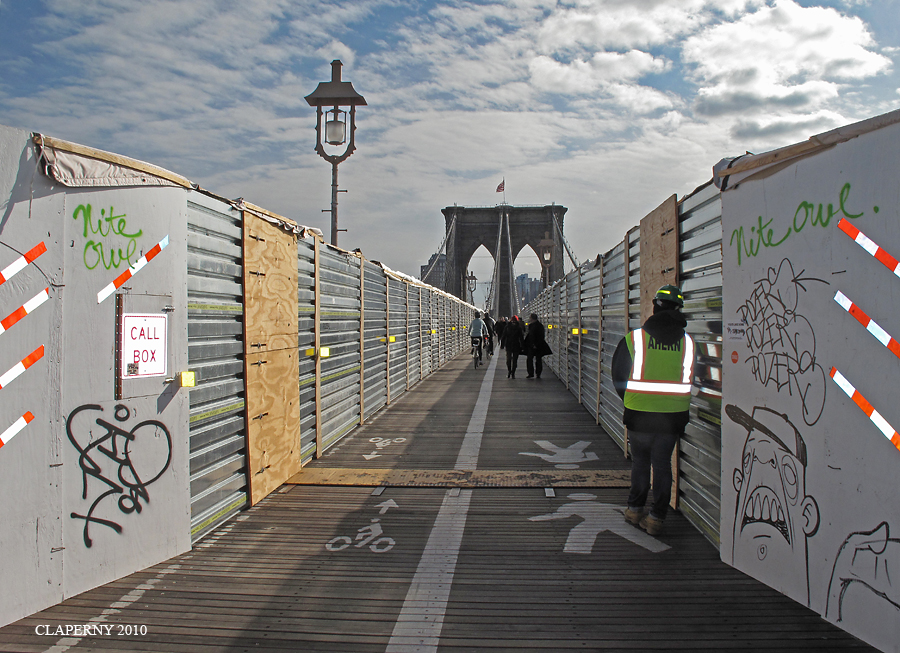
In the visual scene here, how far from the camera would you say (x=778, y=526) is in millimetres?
3148

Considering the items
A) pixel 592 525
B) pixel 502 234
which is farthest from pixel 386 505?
pixel 502 234

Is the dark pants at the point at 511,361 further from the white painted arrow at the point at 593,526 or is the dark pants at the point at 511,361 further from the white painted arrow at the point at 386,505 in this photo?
the white painted arrow at the point at 386,505

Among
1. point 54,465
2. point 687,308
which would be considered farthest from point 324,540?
point 687,308

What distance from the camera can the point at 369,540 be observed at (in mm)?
3959

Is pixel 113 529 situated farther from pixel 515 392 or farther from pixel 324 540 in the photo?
pixel 515 392

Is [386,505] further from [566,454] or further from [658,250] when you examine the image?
[658,250]

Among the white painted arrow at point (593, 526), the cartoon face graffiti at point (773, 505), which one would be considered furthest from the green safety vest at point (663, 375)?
the white painted arrow at point (593, 526)

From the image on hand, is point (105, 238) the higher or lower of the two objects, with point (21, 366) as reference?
higher

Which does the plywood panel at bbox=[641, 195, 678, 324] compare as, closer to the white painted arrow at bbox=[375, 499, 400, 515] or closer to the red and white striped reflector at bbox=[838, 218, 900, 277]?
the red and white striped reflector at bbox=[838, 218, 900, 277]

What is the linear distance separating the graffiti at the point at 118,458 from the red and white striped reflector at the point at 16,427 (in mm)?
215

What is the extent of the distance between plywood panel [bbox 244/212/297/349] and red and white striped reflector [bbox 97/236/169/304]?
0.89 metres

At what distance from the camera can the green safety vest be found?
12.7 feet

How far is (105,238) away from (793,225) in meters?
3.94

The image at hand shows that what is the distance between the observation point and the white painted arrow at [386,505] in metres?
4.53
